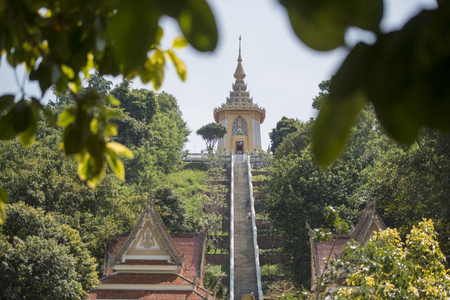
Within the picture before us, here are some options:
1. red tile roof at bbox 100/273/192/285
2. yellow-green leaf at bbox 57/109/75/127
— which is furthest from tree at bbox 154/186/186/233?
yellow-green leaf at bbox 57/109/75/127

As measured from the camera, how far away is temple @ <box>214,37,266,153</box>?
1858 inches

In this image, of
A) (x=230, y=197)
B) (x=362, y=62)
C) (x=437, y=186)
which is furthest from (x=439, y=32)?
(x=230, y=197)

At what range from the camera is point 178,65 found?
1686 mm

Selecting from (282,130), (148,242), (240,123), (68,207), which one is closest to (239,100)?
(240,123)

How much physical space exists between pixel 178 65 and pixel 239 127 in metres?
46.2

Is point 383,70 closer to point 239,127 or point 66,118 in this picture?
point 66,118

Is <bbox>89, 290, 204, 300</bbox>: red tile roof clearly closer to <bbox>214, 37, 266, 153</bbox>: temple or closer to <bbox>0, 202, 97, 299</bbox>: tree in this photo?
<bbox>0, 202, 97, 299</bbox>: tree

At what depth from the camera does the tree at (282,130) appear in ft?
142

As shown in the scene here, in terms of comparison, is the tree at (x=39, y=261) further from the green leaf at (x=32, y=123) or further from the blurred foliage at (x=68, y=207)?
the green leaf at (x=32, y=123)

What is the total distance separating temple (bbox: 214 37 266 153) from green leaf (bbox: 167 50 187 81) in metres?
44.7

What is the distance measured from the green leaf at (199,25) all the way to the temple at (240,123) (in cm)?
4556

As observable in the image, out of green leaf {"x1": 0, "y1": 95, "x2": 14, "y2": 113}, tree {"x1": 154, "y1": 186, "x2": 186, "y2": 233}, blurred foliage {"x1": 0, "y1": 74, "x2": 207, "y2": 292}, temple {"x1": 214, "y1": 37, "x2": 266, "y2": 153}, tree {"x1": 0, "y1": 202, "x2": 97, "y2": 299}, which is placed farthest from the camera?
temple {"x1": 214, "y1": 37, "x2": 266, "y2": 153}

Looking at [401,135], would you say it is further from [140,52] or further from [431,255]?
[431,255]

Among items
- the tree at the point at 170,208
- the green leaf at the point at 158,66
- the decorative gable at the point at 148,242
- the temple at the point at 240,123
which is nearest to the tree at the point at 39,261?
the decorative gable at the point at 148,242
